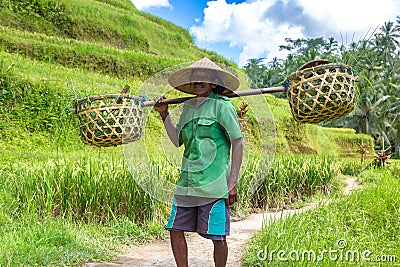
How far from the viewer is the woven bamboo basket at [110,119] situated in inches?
109

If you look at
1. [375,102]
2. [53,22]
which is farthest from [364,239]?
[375,102]

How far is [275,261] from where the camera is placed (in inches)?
106

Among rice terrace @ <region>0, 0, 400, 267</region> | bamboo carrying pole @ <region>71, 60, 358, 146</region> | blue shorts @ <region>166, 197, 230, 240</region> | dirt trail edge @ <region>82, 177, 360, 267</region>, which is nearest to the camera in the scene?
blue shorts @ <region>166, 197, 230, 240</region>

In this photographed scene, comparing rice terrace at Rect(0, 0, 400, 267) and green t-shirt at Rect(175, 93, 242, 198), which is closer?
green t-shirt at Rect(175, 93, 242, 198)

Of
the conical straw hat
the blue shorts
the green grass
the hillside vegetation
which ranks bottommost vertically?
the green grass

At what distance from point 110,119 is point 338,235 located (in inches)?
79.5

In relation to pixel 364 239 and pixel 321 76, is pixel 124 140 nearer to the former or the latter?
pixel 321 76

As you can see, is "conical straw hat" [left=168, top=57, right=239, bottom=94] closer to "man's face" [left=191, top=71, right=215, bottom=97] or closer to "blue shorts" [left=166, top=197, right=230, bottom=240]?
"man's face" [left=191, top=71, right=215, bottom=97]

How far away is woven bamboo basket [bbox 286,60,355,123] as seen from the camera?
2.47 m

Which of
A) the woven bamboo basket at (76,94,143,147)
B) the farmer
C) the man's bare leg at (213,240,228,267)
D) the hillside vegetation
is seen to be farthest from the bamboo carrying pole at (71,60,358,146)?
the hillside vegetation

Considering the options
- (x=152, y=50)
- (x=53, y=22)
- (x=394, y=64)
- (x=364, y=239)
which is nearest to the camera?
(x=364, y=239)

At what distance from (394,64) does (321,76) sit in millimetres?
35754

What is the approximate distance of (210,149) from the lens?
2430mm

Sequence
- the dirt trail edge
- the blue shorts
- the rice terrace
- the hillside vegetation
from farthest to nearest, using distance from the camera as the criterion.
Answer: the hillside vegetation
the dirt trail edge
the rice terrace
the blue shorts
